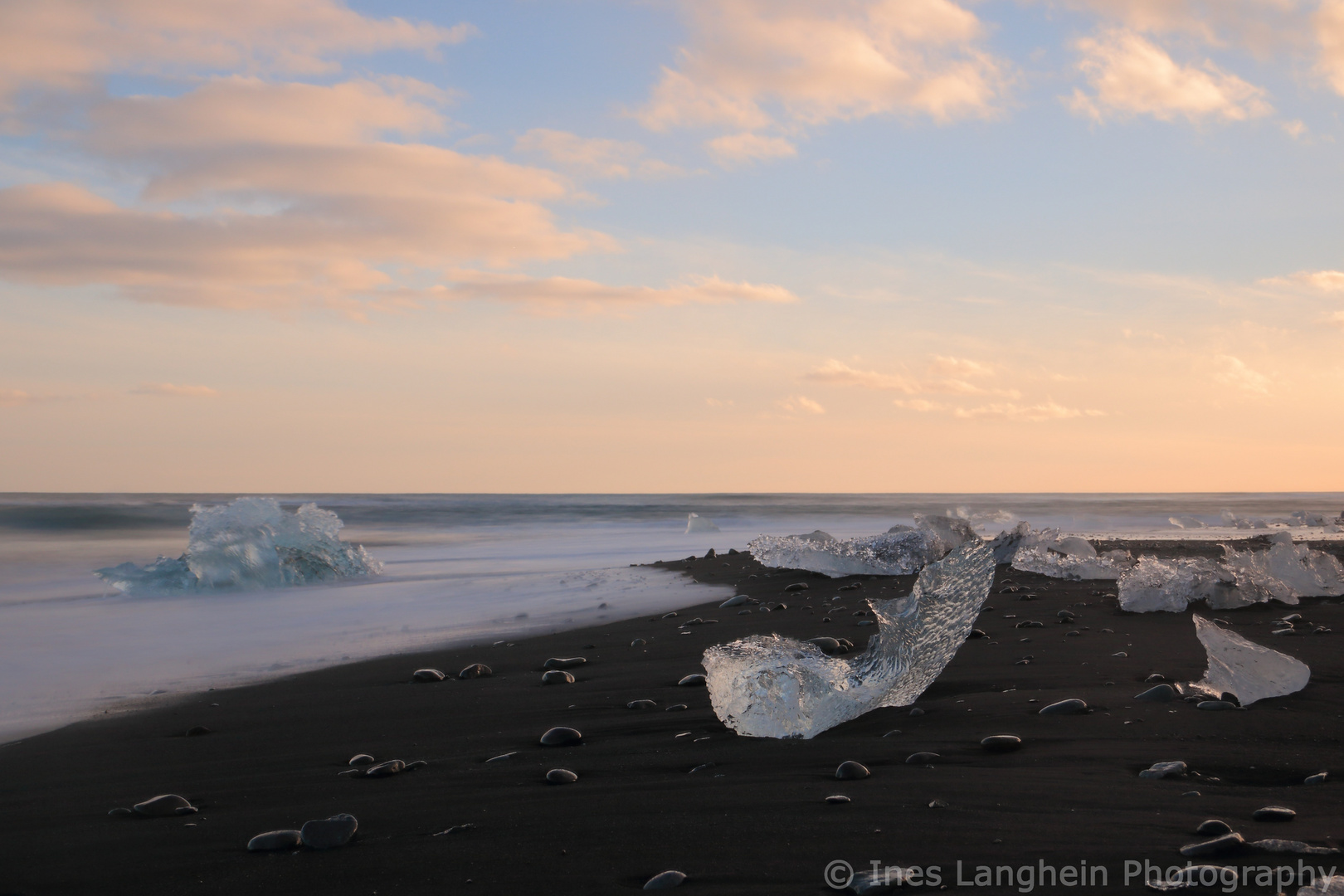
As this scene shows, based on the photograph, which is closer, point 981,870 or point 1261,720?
point 981,870

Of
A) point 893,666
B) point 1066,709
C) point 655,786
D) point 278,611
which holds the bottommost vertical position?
point 278,611

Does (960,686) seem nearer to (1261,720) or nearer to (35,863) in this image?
(1261,720)

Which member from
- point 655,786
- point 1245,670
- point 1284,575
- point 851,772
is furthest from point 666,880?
point 1284,575

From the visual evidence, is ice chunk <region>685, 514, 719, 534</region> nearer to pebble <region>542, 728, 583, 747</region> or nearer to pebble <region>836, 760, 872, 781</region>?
pebble <region>542, 728, 583, 747</region>

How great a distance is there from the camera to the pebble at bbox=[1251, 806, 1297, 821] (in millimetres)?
1793

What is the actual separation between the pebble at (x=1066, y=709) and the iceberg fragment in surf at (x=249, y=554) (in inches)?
287

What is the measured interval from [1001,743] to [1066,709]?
0.47 m

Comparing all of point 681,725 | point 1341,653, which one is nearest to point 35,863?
point 681,725

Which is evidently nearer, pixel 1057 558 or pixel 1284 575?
pixel 1284 575

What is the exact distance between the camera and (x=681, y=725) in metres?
3.02

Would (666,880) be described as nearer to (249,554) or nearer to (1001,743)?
(1001,743)

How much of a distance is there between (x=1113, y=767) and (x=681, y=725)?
1374 millimetres

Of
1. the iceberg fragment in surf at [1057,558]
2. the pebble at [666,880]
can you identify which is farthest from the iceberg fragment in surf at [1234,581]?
the pebble at [666,880]

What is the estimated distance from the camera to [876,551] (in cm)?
751
